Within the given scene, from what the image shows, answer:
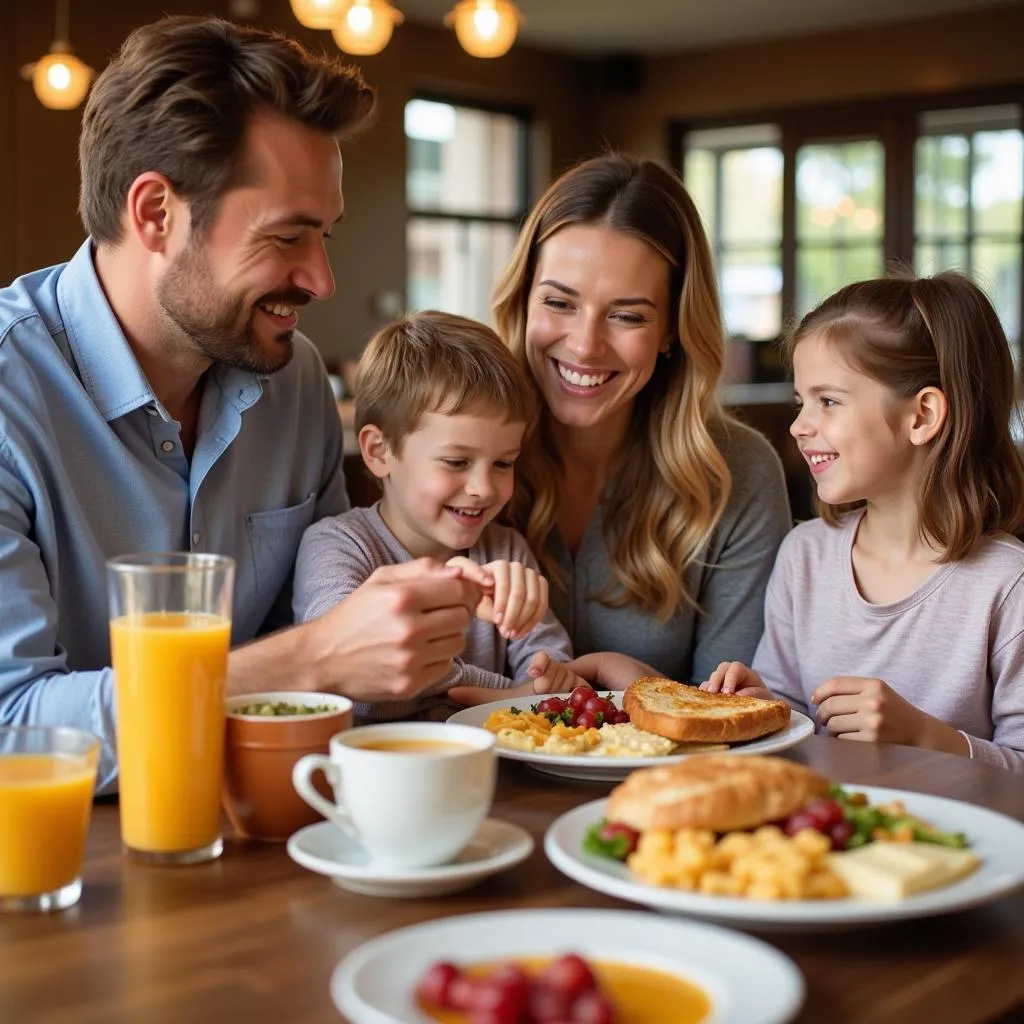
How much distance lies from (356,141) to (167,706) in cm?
549

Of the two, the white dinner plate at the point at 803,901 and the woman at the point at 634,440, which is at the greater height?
the woman at the point at 634,440

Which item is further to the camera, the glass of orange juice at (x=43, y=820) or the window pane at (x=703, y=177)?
the window pane at (x=703, y=177)

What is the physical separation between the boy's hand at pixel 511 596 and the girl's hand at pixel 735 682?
318mm

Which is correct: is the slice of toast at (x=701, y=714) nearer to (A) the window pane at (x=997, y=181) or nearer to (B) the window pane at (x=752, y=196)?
(A) the window pane at (x=997, y=181)

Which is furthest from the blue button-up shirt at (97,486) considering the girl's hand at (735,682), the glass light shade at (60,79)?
the glass light shade at (60,79)

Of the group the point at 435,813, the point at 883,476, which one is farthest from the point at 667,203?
the point at 435,813

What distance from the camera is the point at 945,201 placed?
9.85 meters

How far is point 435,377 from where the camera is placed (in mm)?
2100

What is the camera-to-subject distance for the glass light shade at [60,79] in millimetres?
6785

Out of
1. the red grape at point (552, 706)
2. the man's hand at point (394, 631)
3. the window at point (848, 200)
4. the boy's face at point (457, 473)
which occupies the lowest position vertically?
the red grape at point (552, 706)

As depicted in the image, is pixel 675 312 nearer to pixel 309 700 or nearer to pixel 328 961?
pixel 309 700

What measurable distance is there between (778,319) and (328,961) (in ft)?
33.4

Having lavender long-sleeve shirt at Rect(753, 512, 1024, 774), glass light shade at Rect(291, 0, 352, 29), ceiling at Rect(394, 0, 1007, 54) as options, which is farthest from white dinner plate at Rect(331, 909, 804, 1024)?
ceiling at Rect(394, 0, 1007, 54)

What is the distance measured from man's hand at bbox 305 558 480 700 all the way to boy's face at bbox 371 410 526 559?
582 mm
